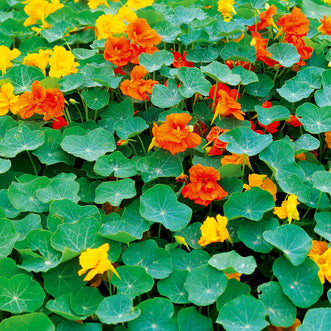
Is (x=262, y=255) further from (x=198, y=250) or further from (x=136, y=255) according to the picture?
(x=136, y=255)

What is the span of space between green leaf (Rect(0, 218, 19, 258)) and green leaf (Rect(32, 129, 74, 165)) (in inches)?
15.9

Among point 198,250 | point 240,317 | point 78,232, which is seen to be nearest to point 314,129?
point 198,250

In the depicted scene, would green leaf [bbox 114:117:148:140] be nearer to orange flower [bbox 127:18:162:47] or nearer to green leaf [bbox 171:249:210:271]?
orange flower [bbox 127:18:162:47]

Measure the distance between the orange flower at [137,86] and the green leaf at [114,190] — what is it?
1.41 feet

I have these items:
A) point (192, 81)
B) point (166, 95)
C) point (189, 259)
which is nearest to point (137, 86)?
point (166, 95)

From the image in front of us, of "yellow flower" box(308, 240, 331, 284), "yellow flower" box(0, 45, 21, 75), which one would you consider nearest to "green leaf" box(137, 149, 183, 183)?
"yellow flower" box(308, 240, 331, 284)

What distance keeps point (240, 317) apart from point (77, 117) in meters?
1.21

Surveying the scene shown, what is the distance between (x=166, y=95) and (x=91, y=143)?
1.24 ft

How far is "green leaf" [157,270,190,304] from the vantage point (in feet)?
4.54

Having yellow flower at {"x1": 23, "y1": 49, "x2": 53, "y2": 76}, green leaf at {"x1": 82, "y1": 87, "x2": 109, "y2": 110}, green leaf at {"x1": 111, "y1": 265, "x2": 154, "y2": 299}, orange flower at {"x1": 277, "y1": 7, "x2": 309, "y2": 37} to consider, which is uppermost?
orange flower at {"x1": 277, "y1": 7, "x2": 309, "y2": 37}

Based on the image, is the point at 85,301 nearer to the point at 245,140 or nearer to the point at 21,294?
the point at 21,294

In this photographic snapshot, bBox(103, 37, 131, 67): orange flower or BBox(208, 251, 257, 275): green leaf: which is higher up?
BBox(103, 37, 131, 67): orange flower

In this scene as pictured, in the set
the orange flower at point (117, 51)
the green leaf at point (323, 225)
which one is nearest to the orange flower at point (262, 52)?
the orange flower at point (117, 51)

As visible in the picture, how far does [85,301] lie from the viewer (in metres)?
1.37
